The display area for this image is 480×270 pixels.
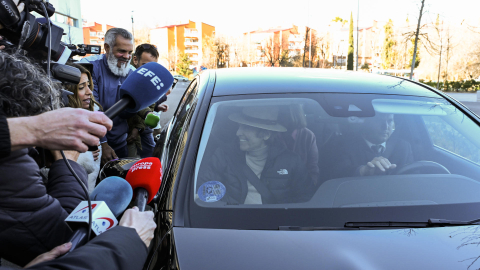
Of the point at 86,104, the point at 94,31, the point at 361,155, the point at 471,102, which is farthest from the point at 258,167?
the point at 94,31

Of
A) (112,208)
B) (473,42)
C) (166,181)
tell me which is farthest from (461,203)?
(473,42)

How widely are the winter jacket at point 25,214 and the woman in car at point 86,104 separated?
1335 millimetres

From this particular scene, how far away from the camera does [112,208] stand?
1.59 meters

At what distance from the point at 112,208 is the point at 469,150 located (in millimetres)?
1784

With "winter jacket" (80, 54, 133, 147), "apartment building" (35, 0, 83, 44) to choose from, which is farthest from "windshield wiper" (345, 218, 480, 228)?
"apartment building" (35, 0, 83, 44)

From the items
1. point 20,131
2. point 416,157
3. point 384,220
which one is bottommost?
point 384,220

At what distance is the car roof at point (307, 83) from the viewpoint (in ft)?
7.07

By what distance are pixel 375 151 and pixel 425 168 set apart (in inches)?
9.5

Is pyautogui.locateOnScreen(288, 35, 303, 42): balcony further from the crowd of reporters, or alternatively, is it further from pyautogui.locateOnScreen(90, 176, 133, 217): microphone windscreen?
the crowd of reporters

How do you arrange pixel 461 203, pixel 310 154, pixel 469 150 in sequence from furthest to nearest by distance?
pixel 469 150, pixel 310 154, pixel 461 203

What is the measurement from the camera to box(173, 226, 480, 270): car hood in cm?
132

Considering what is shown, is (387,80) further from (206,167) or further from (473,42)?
(473,42)

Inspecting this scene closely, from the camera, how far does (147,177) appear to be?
1759mm

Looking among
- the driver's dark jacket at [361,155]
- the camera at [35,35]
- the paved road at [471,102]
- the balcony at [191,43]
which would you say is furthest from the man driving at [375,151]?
the balcony at [191,43]
